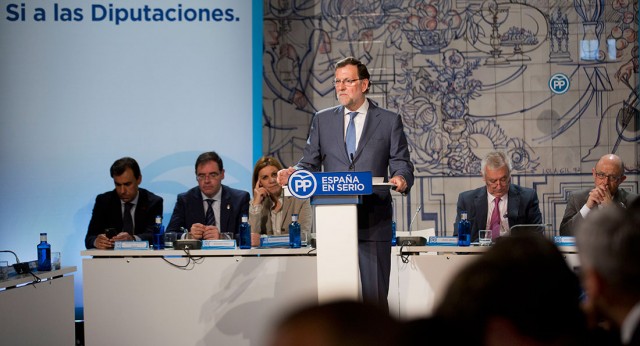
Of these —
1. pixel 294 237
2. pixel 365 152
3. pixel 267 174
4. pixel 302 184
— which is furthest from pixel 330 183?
pixel 267 174

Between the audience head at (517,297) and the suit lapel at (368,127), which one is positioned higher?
the suit lapel at (368,127)

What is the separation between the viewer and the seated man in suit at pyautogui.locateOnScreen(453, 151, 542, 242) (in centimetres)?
556

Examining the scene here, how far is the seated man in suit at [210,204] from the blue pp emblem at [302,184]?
2.26 meters

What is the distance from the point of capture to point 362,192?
3.64 metres

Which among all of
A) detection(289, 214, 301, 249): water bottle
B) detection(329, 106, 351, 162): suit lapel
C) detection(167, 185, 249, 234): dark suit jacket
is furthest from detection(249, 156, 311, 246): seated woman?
detection(329, 106, 351, 162): suit lapel

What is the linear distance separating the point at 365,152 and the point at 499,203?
181 cm

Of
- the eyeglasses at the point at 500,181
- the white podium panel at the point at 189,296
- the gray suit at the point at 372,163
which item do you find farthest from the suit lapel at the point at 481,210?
the gray suit at the point at 372,163

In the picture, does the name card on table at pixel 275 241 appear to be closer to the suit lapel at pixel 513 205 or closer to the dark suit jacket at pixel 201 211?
the dark suit jacket at pixel 201 211

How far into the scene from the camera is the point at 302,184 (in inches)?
143

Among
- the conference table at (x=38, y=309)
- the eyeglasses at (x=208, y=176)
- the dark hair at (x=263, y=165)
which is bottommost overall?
the conference table at (x=38, y=309)

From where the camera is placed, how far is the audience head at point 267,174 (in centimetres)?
566

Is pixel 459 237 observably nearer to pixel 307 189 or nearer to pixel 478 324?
pixel 307 189

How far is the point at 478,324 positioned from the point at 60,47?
6346 millimetres

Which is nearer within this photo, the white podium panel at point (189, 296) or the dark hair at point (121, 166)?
the white podium panel at point (189, 296)
